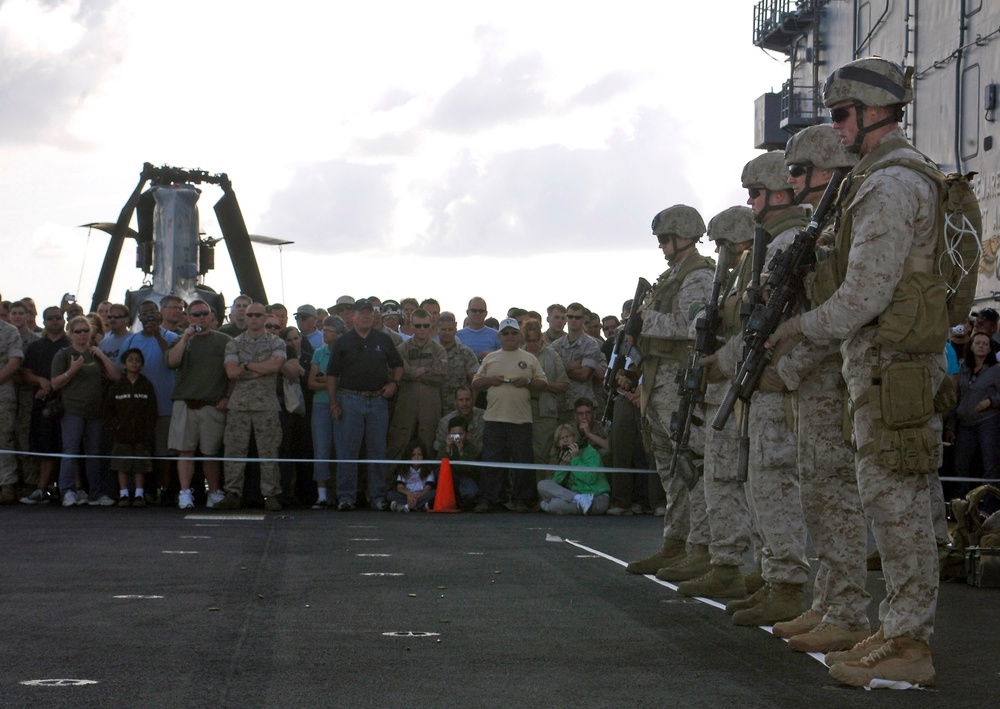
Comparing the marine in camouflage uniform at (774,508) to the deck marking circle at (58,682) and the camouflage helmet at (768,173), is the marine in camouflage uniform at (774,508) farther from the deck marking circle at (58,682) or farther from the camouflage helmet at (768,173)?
the deck marking circle at (58,682)

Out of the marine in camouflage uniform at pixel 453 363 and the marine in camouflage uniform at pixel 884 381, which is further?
the marine in camouflage uniform at pixel 453 363

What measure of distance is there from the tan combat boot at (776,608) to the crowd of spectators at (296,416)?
25.7ft

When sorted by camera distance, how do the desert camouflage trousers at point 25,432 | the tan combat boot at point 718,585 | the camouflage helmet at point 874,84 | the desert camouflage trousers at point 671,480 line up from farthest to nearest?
the desert camouflage trousers at point 25,432 → the desert camouflage trousers at point 671,480 → the tan combat boot at point 718,585 → the camouflage helmet at point 874,84

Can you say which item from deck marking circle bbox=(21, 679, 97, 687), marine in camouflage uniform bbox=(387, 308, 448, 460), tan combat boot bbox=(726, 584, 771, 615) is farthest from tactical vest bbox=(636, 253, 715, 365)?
marine in camouflage uniform bbox=(387, 308, 448, 460)

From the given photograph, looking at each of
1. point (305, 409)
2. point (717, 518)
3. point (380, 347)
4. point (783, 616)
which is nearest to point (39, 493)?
point (305, 409)

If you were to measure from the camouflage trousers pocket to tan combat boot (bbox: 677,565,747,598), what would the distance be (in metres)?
2.76

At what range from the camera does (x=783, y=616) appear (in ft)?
22.0

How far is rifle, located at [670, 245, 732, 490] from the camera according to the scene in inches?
302

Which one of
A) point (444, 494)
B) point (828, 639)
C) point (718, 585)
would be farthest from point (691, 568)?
point (444, 494)

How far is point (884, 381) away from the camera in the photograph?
5.21m

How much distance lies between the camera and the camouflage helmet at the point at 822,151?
643 centimetres

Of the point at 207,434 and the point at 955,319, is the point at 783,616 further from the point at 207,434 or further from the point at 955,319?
the point at 207,434

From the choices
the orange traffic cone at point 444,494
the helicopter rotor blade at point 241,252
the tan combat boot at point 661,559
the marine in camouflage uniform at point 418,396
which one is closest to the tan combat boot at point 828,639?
the tan combat boot at point 661,559

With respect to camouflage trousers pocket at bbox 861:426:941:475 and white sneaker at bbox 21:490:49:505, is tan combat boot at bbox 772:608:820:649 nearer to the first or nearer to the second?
camouflage trousers pocket at bbox 861:426:941:475
